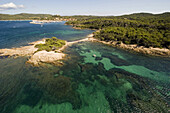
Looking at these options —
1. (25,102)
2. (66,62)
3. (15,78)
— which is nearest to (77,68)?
(66,62)

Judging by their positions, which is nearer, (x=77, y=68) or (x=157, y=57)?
(x=77, y=68)

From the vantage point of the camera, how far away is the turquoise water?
1853 centimetres

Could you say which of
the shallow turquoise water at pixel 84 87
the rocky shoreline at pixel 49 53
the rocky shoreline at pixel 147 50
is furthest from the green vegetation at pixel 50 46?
the rocky shoreline at pixel 147 50

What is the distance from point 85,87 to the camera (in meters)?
23.9

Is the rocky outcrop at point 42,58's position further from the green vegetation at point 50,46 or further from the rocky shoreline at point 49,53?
the green vegetation at point 50,46

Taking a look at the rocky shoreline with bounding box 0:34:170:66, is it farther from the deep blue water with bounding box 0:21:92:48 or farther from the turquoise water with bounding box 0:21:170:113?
the deep blue water with bounding box 0:21:92:48

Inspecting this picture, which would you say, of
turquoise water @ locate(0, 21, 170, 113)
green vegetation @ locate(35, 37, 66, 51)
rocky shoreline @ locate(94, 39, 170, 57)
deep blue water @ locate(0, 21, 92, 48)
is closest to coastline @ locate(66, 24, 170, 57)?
rocky shoreline @ locate(94, 39, 170, 57)

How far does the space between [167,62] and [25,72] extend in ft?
201

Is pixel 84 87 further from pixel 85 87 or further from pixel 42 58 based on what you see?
pixel 42 58

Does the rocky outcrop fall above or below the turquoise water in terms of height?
above

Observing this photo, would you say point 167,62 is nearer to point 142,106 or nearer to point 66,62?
point 142,106

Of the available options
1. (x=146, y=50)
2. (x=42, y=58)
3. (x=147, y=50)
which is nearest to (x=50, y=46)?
(x=42, y=58)

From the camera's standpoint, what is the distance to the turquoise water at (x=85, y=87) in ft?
60.8

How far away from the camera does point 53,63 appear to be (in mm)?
34375
